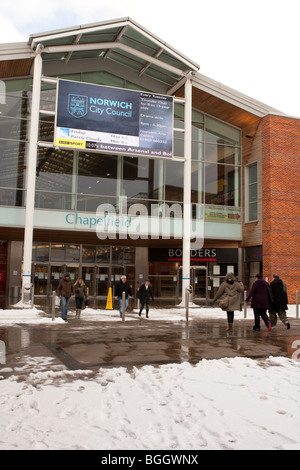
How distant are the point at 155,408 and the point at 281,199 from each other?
20.5m

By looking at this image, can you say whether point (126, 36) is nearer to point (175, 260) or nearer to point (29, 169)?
point (29, 169)

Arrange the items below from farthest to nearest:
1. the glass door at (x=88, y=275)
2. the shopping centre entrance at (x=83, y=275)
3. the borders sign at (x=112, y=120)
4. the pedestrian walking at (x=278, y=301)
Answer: the glass door at (x=88, y=275), the shopping centre entrance at (x=83, y=275), the borders sign at (x=112, y=120), the pedestrian walking at (x=278, y=301)

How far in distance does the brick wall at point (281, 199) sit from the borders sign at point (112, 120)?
5.87 metres

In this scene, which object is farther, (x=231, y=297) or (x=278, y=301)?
(x=278, y=301)

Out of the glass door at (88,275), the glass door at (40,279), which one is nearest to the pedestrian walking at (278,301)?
the glass door at (88,275)

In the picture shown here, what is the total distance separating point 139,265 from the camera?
1180 inches

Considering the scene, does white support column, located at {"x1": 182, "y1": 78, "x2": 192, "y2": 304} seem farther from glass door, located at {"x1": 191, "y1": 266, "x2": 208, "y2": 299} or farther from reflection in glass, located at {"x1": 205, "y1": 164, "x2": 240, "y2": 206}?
glass door, located at {"x1": 191, "y1": 266, "x2": 208, "y2": 299}

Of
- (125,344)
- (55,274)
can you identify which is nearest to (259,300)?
(125,344)

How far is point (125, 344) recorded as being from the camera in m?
9.77

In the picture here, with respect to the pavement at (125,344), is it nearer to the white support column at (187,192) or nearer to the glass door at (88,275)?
the white support column at (187,192)

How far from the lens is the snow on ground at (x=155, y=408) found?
4.00 metres

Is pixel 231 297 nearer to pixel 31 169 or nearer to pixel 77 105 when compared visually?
pixel 31 169

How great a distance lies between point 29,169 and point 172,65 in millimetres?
9682

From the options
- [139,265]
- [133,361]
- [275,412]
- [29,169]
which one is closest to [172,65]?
[29,169]
